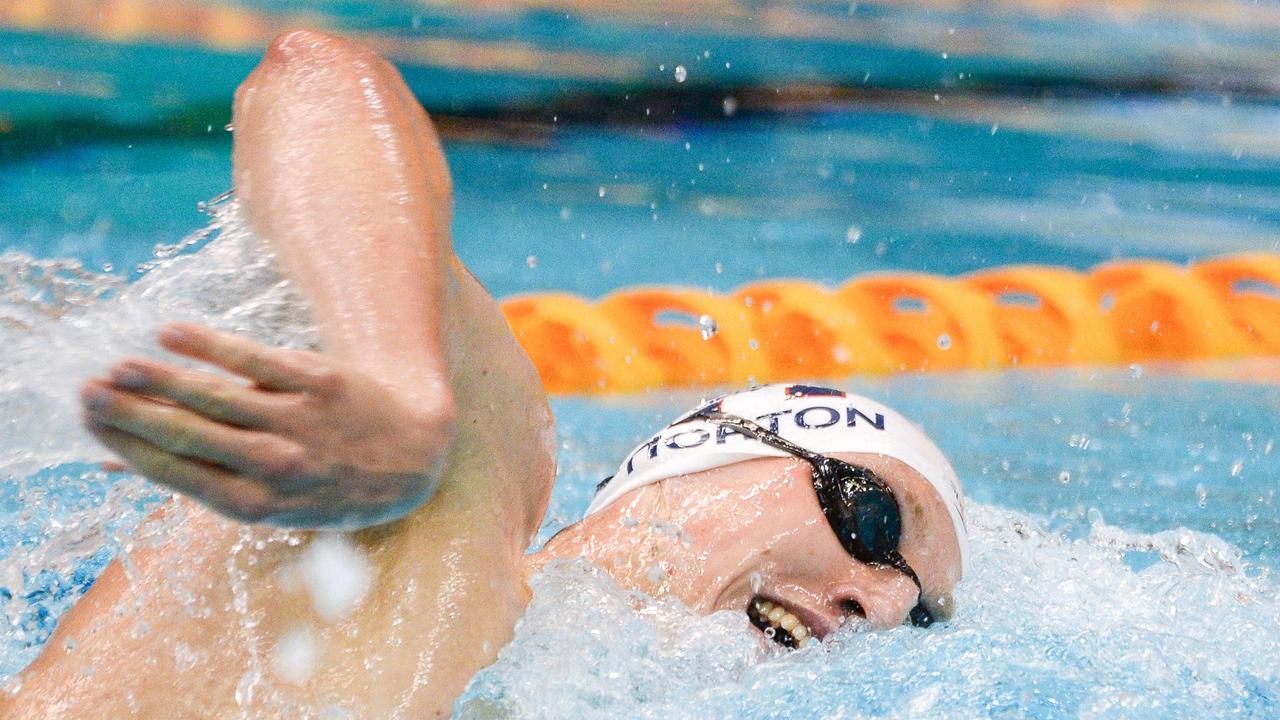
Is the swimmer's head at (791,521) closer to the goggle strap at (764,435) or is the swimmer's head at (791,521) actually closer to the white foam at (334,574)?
the goggle strap at (764,435)

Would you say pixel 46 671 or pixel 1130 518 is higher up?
pixel 46 671

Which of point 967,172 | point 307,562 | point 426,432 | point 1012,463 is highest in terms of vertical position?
point 426,432

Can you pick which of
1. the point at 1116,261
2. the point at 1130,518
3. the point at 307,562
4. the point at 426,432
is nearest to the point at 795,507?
the point at 307,562

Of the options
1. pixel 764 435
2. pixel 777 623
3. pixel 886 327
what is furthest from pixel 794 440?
pixel 886 327

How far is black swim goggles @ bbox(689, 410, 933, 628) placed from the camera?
1531 millimetres

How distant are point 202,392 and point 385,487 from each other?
0.46ft

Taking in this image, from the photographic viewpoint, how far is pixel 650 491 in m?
1.60

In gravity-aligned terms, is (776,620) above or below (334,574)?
below

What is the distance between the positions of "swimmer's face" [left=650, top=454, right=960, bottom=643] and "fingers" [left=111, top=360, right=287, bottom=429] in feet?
2.65

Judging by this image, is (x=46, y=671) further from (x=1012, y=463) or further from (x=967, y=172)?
(x=967, y=172)

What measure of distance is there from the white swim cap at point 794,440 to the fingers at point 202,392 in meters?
0.90

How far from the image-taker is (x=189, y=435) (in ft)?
2.37

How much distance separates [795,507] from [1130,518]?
173cm

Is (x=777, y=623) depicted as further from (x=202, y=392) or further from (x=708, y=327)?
(x=708, y=327)
